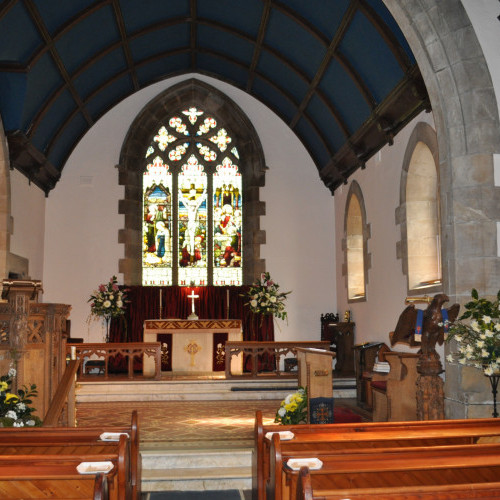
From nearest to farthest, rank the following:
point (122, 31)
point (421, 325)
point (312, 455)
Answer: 1. point (312, 455)
2. point (421, 325)
3. point (122, 31)

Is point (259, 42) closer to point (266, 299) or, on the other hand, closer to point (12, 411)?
point (266, 299)

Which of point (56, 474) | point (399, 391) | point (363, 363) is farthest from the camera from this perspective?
point (363, 363)

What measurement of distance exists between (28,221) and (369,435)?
874 centimetres

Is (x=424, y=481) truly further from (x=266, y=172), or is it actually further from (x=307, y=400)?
(x=266, y=172)

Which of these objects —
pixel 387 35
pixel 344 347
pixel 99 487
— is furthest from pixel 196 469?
pixel 344 347

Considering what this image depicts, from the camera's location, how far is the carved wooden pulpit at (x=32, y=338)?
5.48 m

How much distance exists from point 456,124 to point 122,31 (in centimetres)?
650

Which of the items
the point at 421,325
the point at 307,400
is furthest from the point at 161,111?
the point at 421,325

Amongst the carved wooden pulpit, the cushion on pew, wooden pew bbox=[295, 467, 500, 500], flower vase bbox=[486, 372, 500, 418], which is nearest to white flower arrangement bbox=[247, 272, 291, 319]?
the cushion on pew

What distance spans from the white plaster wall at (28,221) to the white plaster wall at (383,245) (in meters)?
5.46

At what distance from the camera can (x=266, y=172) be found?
12.5 meters

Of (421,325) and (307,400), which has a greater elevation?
(421,325)

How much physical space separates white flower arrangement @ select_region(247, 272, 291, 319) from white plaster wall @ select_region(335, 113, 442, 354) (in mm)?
1377

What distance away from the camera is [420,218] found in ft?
27.2
